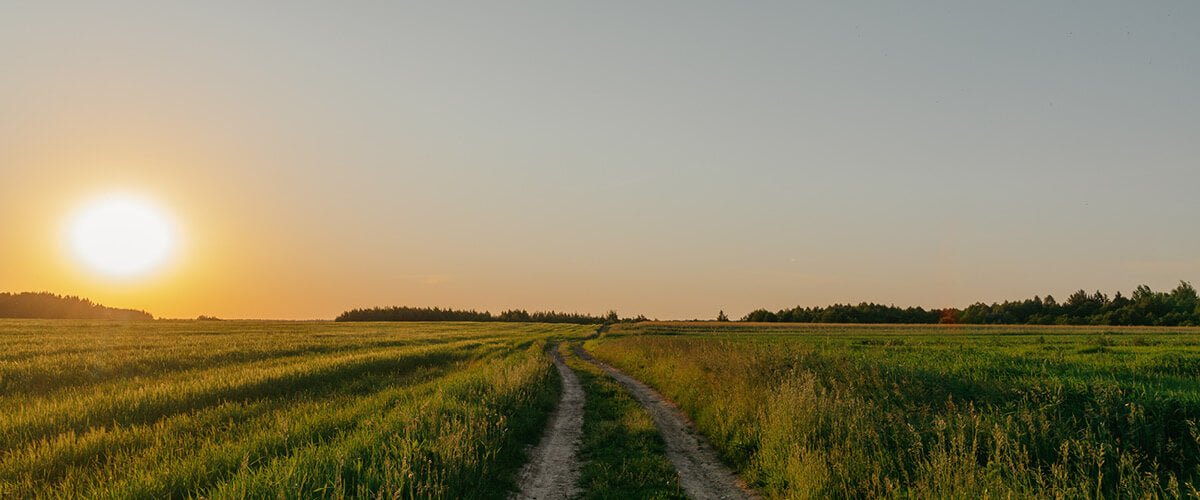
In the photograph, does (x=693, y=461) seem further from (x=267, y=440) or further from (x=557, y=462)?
(x=267, y=440)

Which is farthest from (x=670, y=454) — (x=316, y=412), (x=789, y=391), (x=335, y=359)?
(x=335, y=359)

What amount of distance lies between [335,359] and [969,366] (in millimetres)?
26427

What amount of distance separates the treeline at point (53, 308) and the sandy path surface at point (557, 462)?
12275 cm

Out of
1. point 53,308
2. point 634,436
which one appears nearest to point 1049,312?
point 634,436

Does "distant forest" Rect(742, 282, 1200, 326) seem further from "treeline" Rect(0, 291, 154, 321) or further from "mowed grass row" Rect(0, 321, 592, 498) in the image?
"treeline" Rect(0, 291, 154, 321)

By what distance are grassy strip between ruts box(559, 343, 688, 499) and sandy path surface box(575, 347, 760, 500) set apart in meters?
0.25

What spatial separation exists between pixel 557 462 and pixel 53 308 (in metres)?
152

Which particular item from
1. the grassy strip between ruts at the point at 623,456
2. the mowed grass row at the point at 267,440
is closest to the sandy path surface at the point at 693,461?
the grassy strip between ruts at the point at 623,456

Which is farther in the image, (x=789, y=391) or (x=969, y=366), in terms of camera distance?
(x=969, y=366)

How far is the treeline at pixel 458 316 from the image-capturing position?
5950 inches

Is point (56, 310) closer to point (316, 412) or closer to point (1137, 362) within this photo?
point (316, 412)

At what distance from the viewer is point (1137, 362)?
2164 centimetres

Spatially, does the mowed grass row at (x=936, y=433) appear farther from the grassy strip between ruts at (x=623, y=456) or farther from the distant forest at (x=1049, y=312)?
the distant forest at (x=1049, y=312)

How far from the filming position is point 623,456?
1027cm
